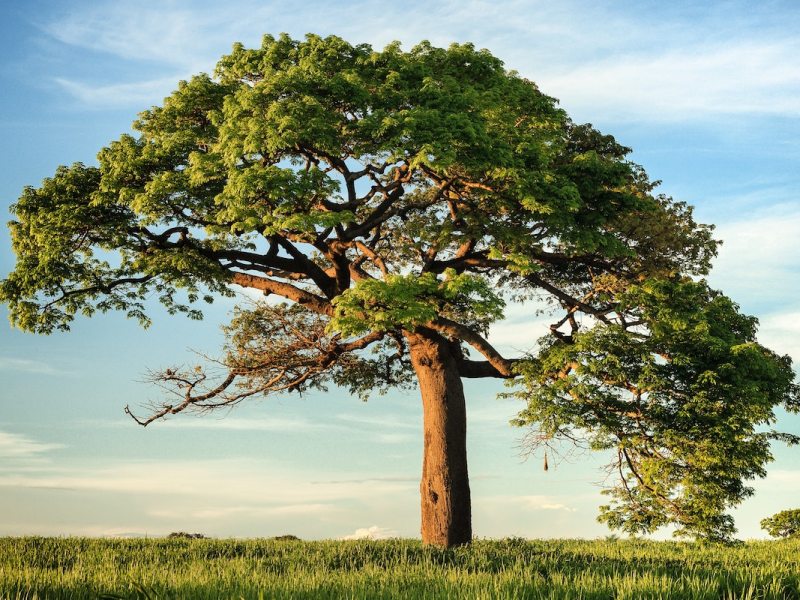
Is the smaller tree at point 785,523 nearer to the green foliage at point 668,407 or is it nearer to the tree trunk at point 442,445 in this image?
the green foliage at point 668,407

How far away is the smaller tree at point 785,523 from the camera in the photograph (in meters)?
26.2

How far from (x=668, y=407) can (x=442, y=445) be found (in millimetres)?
5475

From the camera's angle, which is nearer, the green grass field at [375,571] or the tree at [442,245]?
the green grass field at [375,571]

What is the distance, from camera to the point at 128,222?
18.6 m

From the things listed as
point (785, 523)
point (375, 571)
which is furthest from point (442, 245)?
point (785, 523)

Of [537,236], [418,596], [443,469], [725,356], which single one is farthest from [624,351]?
[418,596]

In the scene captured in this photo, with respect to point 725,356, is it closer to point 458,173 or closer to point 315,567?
point 458,173

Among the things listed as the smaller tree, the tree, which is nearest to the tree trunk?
the tree

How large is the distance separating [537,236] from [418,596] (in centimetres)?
1234

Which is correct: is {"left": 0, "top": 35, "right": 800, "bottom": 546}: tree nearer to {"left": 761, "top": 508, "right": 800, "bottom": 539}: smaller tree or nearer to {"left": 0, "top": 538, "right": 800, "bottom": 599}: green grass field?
{"left": 0, "top": 538, "right": 800, "bottom": 599}: green grass field

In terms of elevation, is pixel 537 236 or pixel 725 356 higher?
pixel 537 236

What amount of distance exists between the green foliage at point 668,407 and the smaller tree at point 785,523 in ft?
32.0

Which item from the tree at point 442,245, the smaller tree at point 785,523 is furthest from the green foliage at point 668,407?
the smaller tree at point 785,523

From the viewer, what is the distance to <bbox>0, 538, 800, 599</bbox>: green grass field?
9016 millimetres
